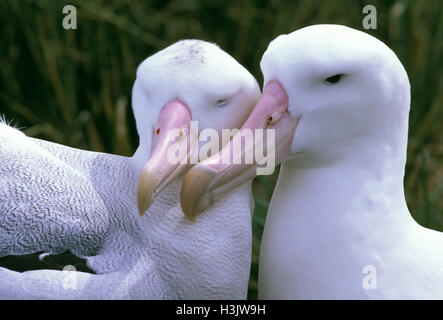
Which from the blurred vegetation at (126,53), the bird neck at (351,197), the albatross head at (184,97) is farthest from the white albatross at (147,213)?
the blurred vegetation at (126,53)

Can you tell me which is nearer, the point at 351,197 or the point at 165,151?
the point at 165,151

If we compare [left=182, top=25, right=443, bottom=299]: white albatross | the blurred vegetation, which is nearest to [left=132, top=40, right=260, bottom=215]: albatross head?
[left=182, top=25, right=443, bottom=299]: white albatross

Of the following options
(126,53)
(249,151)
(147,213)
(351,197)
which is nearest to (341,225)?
(351,197)

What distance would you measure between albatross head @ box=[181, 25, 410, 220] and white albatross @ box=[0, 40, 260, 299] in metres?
0.11

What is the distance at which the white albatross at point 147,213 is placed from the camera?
2238mm

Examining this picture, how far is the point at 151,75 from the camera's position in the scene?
2336mm

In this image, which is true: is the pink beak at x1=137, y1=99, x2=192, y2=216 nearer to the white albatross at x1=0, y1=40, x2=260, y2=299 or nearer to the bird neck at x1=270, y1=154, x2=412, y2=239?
the white albatross at x1=0, y1=40, x2=260, y2=299

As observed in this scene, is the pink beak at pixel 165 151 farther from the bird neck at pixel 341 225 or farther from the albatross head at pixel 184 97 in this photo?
the bird neck at pixel 341 225

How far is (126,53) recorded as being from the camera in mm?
3969

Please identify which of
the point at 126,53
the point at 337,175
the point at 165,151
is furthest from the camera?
the point at 126,53

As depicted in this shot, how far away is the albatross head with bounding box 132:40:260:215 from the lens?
224 cm

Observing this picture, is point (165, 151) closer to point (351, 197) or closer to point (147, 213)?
point (147, 213)

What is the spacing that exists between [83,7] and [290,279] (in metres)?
2.05

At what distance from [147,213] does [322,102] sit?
0.61 metres
